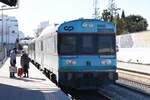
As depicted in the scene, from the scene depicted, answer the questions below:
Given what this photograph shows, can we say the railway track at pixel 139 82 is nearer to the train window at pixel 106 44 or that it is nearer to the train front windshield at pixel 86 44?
the train window at pixel 106 44

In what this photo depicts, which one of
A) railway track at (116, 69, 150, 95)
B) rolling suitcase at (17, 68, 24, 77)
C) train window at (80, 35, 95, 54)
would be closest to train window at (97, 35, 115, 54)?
train window at (80, 35, 95, 54)

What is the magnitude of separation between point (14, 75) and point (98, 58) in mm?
10980

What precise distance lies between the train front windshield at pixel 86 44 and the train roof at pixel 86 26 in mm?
224

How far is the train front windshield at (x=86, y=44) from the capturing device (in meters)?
20.8

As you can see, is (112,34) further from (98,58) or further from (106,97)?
(106,97)

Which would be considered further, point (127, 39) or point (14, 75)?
point (127, 39)

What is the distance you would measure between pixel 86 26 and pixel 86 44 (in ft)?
2.53

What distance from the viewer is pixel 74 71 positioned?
2066cm

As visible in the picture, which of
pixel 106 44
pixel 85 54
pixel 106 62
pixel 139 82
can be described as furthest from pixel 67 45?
pixel 139 82

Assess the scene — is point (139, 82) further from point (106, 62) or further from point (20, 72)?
point (106, 62)

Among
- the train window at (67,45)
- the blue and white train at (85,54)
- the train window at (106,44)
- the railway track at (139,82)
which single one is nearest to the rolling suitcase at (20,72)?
the railway track at (139,82)

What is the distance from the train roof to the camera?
20891 mm

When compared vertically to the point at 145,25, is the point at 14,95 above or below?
below

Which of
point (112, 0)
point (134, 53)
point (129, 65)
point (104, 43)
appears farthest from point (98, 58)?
point (112, 0)
